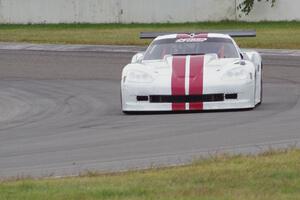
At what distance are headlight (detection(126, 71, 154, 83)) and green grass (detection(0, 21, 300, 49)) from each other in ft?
45.5

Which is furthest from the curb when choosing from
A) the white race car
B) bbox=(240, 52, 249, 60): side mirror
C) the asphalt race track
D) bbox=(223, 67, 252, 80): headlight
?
bbox=(223, 67, 252, 80): headlight

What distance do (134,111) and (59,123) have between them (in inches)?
48.3

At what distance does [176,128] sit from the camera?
41.4 ft

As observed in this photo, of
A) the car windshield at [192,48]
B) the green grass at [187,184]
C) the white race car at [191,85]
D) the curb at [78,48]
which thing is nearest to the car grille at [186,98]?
the white race car at [191,85]

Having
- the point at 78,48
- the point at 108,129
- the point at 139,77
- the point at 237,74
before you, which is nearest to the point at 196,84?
the point at 237,74

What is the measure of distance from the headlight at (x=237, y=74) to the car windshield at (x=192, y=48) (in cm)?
94

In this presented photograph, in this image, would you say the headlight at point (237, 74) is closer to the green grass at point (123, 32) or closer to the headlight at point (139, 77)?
the headlight at point (139, 77)

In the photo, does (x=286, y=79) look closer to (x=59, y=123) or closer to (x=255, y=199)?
(x=59, y=123)

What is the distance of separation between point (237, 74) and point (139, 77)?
1.41 metres

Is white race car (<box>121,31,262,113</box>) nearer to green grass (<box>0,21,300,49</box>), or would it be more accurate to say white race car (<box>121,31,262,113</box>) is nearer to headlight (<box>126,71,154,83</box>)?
headlight (<box>126,71,154,83</box>)

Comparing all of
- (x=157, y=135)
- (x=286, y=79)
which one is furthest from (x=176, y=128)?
(x=286, y=79)

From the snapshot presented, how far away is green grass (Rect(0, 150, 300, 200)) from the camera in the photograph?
755 cm

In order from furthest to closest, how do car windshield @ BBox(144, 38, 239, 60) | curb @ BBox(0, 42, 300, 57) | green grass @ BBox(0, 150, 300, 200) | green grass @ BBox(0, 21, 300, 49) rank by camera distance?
green grass @ BBox(0, 21, 300, 49) → curb @ BBox(0, 42, 300, 57) → car windshield @ BBox(144, 38, 239, 60) → green grass @ BBox(0, 150, 300, 200)

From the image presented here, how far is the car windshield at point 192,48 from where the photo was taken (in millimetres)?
15562
